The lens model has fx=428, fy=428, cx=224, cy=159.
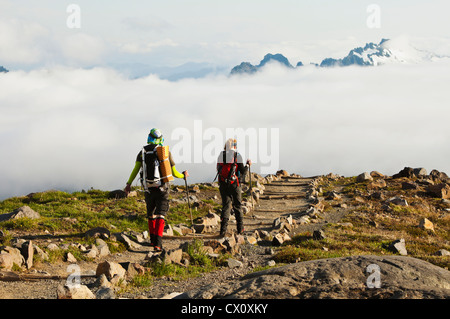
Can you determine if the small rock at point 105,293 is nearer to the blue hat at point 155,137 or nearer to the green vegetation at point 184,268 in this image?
the green vegetation at point 184,268

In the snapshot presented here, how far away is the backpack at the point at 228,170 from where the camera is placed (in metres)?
14.5

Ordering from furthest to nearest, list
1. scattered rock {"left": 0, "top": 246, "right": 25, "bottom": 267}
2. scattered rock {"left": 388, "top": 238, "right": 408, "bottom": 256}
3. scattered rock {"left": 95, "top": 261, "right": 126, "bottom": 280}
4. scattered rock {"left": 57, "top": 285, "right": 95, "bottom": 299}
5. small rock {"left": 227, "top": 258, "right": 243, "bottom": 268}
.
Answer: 1. scattered rock {"left": 388, "top": 238, "right": 408, "bottom": 256}
2. small rock {"left": 227, "top": 258, "right": 243, "bottom": 268}
3. scattered rock {"left": 0, "top": 246, "right": 25, "bottom": 267}
4. scattered rock {"left": 95, "top": 261, "right": 126, "bottom": 280}
5. scattered rock {"left": 57, "top": 285, "right": 95, "bottom": 299}

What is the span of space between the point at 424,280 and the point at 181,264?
17.6ft

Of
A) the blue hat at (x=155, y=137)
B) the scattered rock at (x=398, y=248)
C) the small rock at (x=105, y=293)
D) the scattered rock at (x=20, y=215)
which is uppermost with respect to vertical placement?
the blue hat at (x=155, y=137)

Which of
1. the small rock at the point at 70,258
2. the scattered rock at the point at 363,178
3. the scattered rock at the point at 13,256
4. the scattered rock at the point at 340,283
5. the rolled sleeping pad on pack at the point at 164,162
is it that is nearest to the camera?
the scattered rock at the point at 340,283

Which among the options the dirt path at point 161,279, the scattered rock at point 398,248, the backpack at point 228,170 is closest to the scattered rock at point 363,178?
the dirt path at point 161,279

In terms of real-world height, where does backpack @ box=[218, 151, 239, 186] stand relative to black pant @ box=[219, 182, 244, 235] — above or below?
above

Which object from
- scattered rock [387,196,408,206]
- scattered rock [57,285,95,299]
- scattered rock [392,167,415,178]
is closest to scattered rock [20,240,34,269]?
scattered rock [57,285,95,299]

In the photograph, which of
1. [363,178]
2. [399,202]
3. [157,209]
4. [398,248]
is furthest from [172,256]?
[363,178]

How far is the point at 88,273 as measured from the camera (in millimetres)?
9500

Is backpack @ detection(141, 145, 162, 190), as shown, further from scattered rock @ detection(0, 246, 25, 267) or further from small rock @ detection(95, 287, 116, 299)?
small rock @ detection(95, 287, 116, 299)

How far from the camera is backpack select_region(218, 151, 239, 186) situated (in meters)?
14.5

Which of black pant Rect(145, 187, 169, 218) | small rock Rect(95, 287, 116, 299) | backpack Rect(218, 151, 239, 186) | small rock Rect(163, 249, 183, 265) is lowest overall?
small rock Rect(163, 249, 183, 265)
